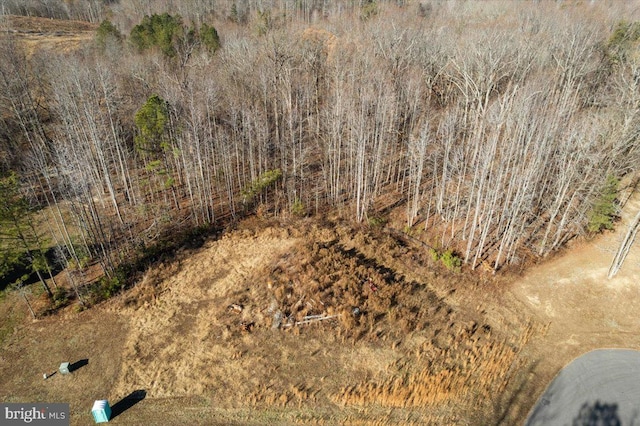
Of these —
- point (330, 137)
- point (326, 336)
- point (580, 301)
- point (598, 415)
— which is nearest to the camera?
point (598, 415)

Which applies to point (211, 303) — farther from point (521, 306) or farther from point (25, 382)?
point (521, 306)

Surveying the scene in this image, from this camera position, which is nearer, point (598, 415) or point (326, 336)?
point (598, 415)

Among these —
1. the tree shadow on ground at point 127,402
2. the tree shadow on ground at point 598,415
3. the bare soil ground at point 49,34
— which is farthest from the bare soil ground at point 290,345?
the bare soil ground at point 49,34

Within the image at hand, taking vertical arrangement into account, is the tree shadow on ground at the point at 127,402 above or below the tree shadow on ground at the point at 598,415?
below

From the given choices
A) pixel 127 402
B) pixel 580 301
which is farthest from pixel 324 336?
pixel 580 301

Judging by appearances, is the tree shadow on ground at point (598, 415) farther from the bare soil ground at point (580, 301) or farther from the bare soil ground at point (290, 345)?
the bare soil ground at point (290, 345)

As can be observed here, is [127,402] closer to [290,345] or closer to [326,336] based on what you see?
[290,345]

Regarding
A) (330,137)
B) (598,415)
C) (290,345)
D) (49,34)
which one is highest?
(49,34)

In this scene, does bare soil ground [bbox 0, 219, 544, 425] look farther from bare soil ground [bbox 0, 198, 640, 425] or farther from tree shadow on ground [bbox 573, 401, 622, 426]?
tree shadow on ground [bbox 573, 401, 622, 426]
